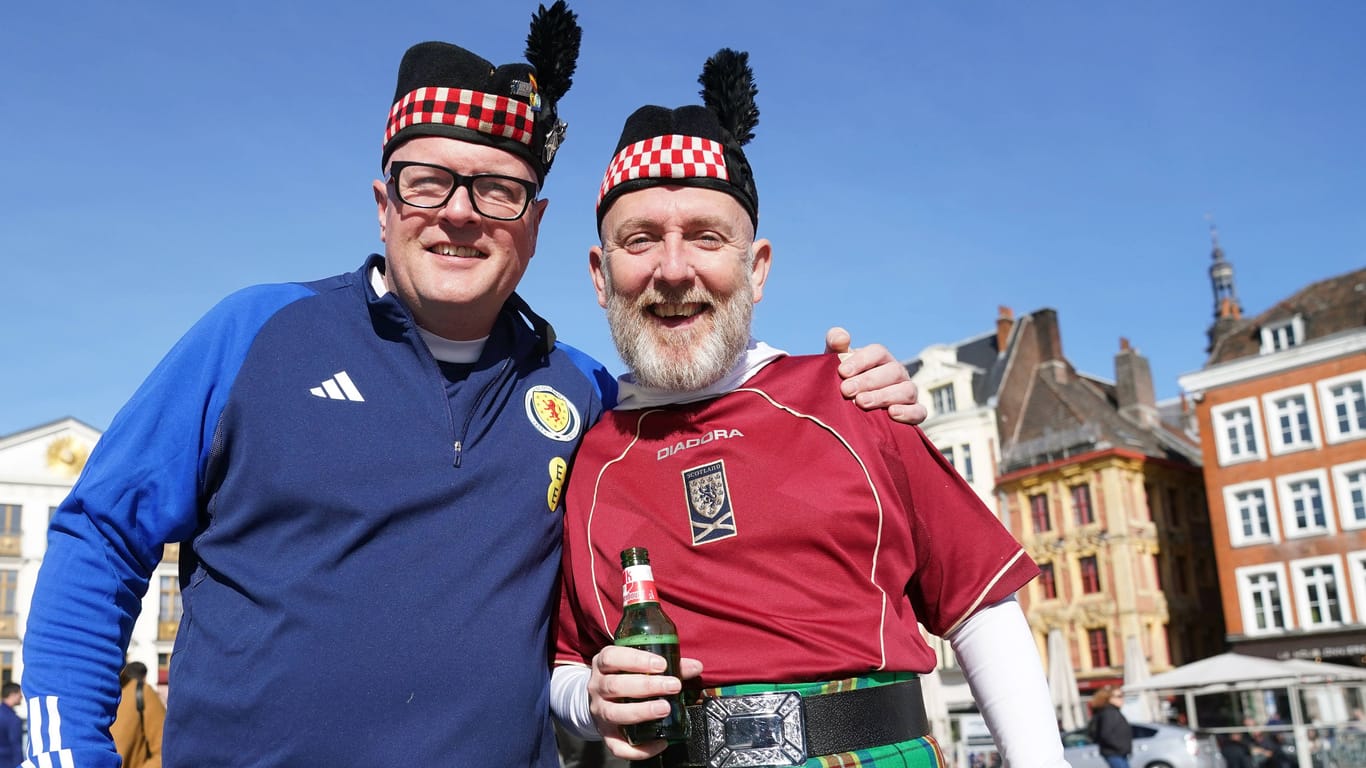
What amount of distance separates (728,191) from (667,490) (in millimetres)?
897

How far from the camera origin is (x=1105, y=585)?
36.9 m

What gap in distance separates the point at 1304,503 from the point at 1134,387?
9725 mm

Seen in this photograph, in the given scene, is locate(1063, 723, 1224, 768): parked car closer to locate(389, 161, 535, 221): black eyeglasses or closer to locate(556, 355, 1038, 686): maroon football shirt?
locate(556, 355, 1038, 686): maroon football shirt

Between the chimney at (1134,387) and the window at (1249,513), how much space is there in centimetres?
700

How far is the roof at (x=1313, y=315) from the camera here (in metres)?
33.2

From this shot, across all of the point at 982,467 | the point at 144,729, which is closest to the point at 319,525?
the point at 144,729

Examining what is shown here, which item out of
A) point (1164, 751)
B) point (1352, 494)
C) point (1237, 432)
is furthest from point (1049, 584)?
point (1164, 751)

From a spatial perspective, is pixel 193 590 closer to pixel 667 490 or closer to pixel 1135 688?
pixel 667 490

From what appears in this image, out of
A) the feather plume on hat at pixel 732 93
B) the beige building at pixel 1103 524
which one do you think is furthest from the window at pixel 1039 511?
the feather plume on hat at pixel 732 93

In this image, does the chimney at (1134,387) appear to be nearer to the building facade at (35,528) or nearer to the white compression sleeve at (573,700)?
the building facade at (35,528)

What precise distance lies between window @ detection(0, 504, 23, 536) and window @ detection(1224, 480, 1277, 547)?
138 ft

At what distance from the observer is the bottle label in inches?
96.9

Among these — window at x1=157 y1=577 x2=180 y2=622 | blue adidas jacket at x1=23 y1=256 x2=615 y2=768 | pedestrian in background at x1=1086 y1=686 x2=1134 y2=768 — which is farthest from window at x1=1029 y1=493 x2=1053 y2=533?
blue adidas jacket at x1=23 y1=256 x2=615 y2=768

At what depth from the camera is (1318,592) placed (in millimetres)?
32781
